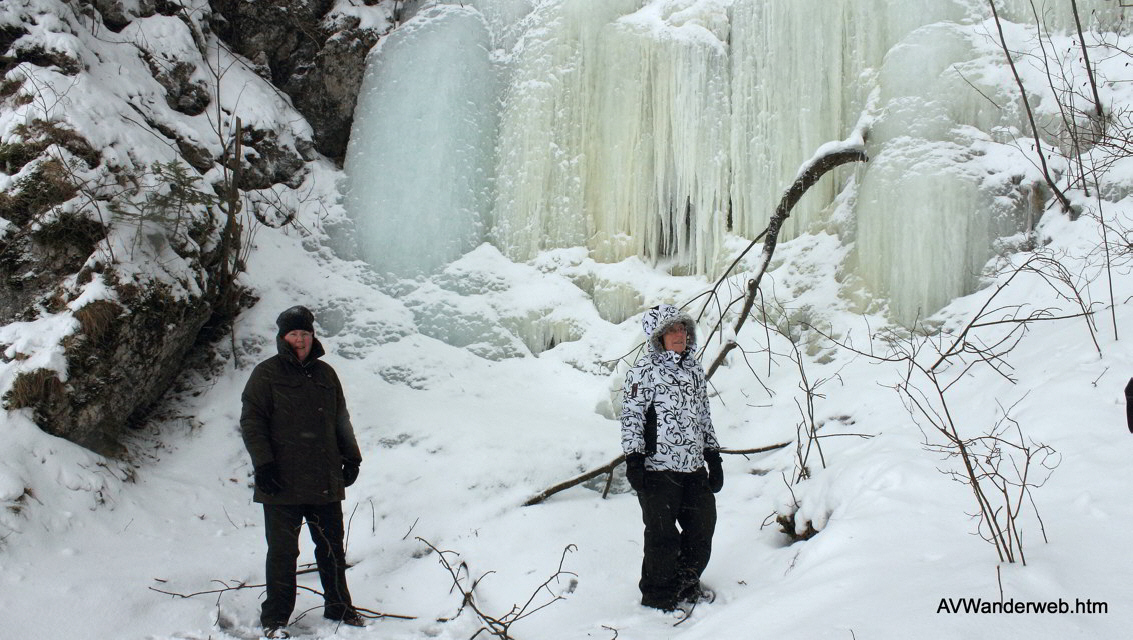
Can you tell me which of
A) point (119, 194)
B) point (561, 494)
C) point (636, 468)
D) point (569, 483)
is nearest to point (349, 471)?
point (636, 468)

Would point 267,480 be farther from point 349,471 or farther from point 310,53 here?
point 310,53

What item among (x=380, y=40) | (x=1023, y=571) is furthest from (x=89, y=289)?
(x=1023, y=571)

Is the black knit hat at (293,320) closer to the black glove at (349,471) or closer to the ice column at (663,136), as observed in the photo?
the black glove at (349,471)

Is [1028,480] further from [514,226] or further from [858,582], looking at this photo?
[514,226]

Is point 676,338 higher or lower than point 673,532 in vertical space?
higher

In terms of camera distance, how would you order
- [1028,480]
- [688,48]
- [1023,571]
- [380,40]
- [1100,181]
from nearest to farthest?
[1023,571] < [1028,480] < [1100,181] < [688,48] < [380,40]

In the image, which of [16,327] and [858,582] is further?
[16,327]

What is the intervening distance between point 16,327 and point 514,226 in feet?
13.3

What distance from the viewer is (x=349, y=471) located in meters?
3.59

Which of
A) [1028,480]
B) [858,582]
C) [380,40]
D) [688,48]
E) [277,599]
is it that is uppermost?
[380,40]

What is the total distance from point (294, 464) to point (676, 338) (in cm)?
180

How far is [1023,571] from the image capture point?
6.88 ft

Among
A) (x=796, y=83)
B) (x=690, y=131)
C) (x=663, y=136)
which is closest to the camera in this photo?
(x=796, y=83)

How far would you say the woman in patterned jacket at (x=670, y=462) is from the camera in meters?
3.20
